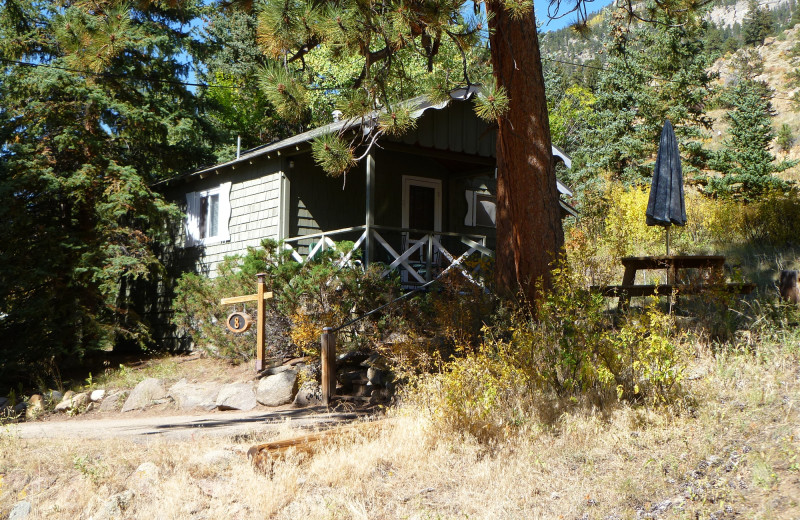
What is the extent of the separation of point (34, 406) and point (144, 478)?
7.12 meters

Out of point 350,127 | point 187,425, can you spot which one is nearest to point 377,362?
point 187,425

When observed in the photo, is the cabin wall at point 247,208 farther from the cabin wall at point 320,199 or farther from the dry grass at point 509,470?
the dry grass at point 509,470

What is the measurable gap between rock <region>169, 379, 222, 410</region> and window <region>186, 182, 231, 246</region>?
4812 millimetres

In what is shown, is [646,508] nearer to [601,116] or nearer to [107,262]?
[107,262]

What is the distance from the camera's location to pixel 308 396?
9.45 meters

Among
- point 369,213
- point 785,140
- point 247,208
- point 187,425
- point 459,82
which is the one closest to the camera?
point 459,82

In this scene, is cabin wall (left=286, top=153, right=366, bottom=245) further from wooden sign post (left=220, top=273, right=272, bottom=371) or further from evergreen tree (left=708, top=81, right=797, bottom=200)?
evergreen tree (left=708, top=81, right=797, bottom=200)

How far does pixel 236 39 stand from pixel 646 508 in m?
27.7

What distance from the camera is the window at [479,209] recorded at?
16000mm

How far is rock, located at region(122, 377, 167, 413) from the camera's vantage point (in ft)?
36.1

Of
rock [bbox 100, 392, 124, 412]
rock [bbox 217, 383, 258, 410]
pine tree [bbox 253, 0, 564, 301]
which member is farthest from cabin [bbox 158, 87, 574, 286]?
rock [bbox 100, 392, 124, 412]

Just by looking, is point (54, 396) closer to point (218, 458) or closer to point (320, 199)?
point (320, 199)

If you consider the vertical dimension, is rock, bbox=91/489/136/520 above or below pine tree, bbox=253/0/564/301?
below

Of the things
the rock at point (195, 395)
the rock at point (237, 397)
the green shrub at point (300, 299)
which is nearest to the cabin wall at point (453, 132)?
the green shrub at point (300, 299)
